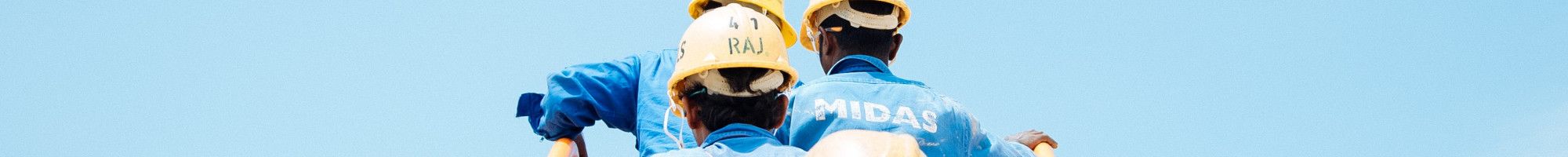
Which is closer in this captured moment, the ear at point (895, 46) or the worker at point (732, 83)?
the worker at point (732, 83)

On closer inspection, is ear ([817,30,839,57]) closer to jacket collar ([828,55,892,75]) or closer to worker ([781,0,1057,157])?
worker ([781,0,1057,157])

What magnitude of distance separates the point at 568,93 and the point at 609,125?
1.25 ft

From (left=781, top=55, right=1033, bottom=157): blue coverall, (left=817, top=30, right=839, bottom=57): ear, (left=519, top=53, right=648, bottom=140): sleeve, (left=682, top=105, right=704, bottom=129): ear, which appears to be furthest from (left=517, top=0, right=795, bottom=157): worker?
(left=682, top=105, right=704, bottom=129): ear

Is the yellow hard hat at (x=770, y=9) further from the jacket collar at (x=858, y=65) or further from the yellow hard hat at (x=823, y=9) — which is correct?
the jacket collar at (x=858, y=65)

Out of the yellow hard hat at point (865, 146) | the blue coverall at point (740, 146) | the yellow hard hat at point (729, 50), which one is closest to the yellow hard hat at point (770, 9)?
the yellow hard hat at point (729, 50)

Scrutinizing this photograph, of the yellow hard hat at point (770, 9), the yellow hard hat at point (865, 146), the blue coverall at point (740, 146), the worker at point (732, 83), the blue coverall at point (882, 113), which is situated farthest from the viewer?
the yellow hard hat at point (770, 9)

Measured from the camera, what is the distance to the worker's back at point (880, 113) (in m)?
6.52

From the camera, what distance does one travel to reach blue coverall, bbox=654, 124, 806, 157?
16.2 feet

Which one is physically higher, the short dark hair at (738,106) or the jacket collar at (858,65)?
the jacket collar at (858,65)

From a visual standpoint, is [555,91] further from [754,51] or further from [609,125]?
[754,51]

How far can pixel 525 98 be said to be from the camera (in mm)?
7898

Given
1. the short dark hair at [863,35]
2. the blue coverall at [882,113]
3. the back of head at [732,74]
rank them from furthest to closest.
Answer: the short dark hair at [863,35] → the blue coverall at [882,113] → the back of head at [732,74]

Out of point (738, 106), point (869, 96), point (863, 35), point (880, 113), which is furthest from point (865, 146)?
point (863, 35)

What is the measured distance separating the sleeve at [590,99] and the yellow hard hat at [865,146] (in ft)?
10.6
